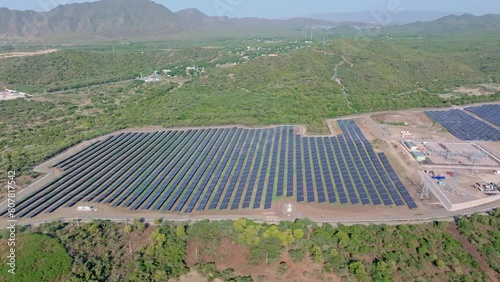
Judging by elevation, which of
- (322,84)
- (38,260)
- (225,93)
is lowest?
(38,260)

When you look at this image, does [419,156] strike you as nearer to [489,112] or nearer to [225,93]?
[489,112]

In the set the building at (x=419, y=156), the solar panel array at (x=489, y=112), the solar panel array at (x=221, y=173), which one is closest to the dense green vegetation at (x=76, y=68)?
the solar panel array at (x=221, y=173)

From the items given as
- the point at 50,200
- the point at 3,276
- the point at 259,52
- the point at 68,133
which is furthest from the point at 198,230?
the point at 259,52

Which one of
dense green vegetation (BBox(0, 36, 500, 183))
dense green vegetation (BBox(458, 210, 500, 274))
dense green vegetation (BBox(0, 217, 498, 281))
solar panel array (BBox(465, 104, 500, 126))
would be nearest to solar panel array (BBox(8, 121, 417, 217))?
dense green vegetation (BBox(0, 217, 498, 281))

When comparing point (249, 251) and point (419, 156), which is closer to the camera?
point (249, 251)

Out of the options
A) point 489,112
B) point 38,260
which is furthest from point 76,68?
point 489,112

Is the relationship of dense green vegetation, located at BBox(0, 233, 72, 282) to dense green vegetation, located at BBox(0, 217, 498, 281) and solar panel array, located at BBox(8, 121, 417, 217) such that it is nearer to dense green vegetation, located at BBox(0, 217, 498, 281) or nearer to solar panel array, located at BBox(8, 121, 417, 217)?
dense green vegetation, located at BBox(0, 217, 498, 281)
